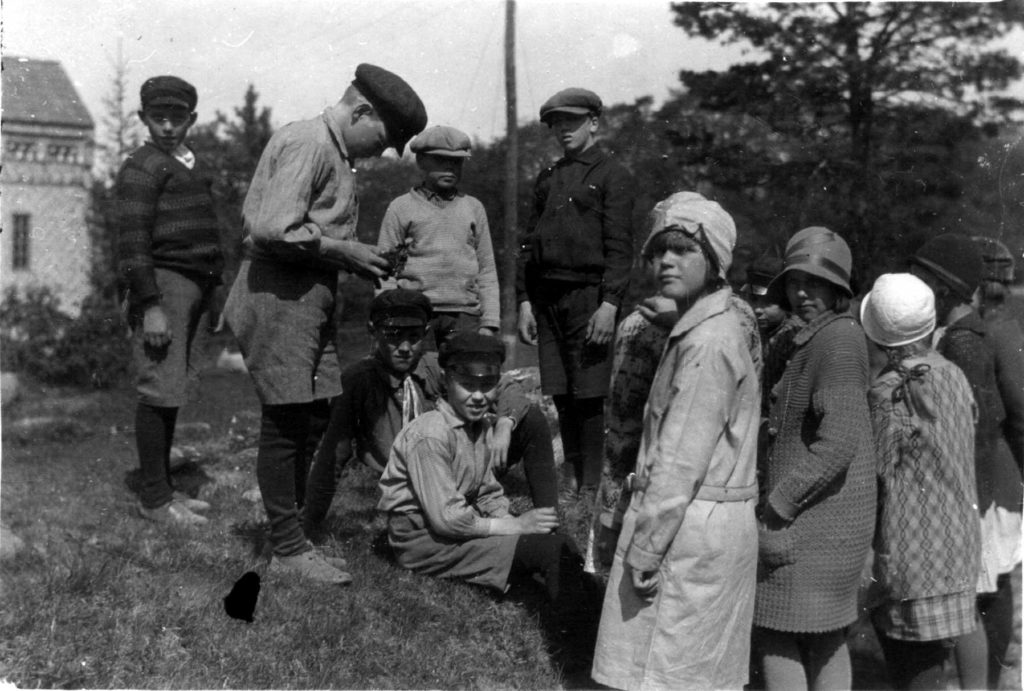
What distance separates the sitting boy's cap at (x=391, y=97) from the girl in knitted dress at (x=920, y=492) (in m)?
1.92

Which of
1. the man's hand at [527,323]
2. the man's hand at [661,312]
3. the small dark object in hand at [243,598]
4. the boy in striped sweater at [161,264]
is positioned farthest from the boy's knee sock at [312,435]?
the man's hand at [661,312]

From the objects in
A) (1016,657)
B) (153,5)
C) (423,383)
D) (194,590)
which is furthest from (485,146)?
(1016,657)

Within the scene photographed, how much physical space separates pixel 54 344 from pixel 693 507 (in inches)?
466

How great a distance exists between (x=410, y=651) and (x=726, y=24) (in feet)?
12.6

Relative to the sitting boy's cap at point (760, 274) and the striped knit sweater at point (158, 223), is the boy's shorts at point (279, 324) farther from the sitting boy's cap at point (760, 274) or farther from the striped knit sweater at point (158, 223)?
the sitting boy's cap at point (760, 274)

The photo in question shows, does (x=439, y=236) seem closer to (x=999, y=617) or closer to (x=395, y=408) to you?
(x=395, y=408)

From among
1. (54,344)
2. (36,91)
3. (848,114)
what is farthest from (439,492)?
(54,344)

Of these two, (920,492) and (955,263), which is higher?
(955,263)

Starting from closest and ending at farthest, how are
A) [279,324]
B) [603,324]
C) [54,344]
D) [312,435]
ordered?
[279,324] < [312,435] < [603,324] < [54,344]

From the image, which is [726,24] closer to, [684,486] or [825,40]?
[825,40]

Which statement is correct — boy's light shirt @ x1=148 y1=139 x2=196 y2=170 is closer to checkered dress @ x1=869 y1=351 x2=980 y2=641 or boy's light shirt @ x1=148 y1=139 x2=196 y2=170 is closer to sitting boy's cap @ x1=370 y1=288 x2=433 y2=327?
sitting boy's cap @ x1=370 y1=288 x2=433 y2=327

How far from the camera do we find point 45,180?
1082cm

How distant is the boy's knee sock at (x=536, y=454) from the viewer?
14.8 ft

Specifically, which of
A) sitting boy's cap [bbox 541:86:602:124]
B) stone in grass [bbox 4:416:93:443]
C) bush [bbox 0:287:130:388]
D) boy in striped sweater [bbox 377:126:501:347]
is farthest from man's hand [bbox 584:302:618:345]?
bush [bbox 0:287:130:388]
